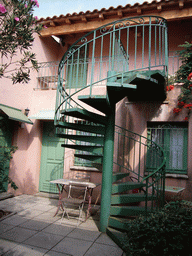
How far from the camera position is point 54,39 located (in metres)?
7.59

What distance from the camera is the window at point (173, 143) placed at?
5.16 m

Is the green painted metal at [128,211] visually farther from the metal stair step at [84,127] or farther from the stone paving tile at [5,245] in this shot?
the stone paving tile at [5,245]

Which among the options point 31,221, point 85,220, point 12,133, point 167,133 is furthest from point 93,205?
point 12,133

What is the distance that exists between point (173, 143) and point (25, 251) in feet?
12.7

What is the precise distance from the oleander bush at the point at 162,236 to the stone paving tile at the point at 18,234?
2.07m

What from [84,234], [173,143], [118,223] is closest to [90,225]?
[84,234]

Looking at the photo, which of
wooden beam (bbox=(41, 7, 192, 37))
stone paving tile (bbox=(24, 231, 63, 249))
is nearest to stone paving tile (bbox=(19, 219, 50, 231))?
stone paving tile (bbox=(24, 231, 63, 249))

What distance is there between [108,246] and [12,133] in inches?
172

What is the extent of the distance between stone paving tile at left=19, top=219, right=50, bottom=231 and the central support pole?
112 cm

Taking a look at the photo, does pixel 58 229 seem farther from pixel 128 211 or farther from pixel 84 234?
pixel 128 211

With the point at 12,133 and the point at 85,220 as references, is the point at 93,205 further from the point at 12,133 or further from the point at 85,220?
the point at 12,133

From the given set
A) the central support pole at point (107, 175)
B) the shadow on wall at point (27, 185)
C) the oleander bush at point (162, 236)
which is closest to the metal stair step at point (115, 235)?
the central support pole at point (107, 175)

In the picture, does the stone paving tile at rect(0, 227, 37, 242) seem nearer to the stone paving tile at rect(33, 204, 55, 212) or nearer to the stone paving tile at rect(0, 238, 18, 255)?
the stone paving tile at rect(0, 238, 18, 255)

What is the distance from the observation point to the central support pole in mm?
4008
